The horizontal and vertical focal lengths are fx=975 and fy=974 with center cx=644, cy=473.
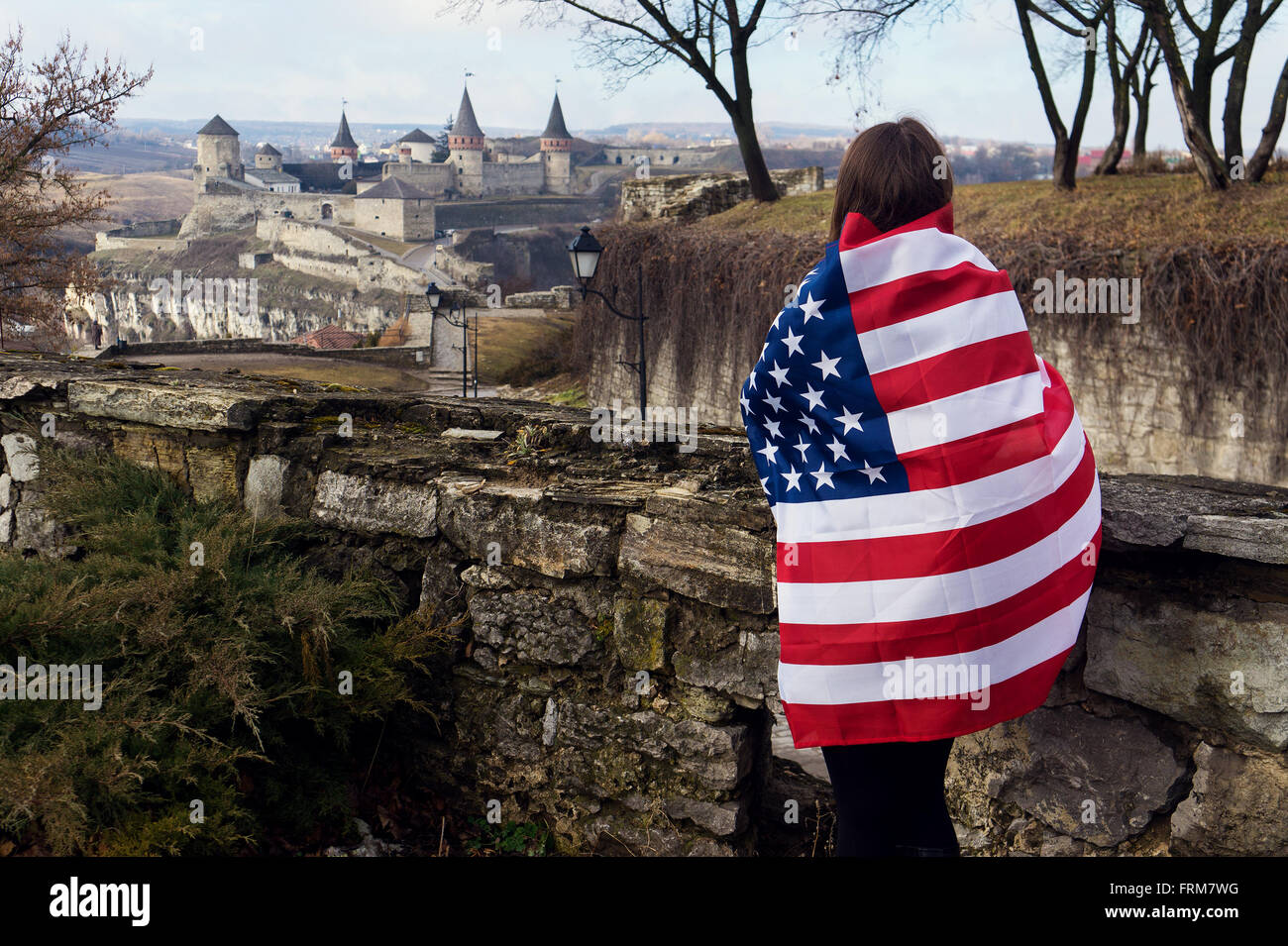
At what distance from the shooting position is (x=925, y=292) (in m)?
2.06

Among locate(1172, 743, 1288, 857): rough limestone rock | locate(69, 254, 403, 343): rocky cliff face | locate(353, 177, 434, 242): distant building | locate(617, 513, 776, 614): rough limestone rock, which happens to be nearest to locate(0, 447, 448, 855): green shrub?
locate(617, 513, 776, 614): rough limestone rock

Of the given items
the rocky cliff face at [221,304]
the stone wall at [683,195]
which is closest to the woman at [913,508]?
the stone wall at [683,195]

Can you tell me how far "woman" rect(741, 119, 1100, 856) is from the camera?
1.97 m

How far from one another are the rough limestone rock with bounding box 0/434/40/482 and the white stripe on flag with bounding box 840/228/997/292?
10.4 ft

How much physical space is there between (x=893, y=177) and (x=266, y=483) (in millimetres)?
2426

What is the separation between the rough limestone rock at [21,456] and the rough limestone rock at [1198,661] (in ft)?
12.1

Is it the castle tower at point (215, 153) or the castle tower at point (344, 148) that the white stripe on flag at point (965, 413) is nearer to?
the castle tower at point (215, 153)

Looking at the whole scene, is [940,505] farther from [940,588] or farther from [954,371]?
[954,371]

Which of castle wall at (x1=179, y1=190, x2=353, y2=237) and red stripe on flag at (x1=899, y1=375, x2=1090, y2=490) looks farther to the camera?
castle wall at (x1=179, y1=190, x2=353, y2=237)

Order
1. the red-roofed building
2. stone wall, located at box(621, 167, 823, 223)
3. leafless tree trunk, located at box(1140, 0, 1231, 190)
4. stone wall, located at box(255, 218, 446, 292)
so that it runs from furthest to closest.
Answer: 1. stone wall, located at box(255, 218, 446, 292)
2. the red-roofed building
3. stone wall, located at box(621, 167, 823, 223)
4. leafless tree trunk, located at box(1140, 0, 1231, 190)

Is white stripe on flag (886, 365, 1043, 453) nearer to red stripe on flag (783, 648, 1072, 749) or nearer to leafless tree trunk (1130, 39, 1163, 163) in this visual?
red stripe on flag (783, 648, 1072, 749)

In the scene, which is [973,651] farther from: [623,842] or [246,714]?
[246,714]

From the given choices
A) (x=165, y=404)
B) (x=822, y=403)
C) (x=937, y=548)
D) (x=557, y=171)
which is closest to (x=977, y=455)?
(x=937, y=548)
